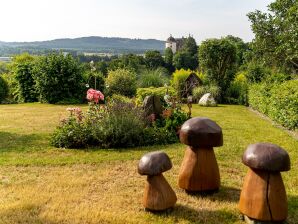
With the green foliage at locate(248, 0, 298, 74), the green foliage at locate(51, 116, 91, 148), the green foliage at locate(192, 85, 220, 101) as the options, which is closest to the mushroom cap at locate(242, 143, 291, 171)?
the green foliage at locate(51, 116, 91, 148)

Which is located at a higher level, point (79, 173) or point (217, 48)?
point (217, 48)

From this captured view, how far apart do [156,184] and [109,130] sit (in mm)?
3544

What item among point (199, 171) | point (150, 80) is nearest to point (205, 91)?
point (150, 80)

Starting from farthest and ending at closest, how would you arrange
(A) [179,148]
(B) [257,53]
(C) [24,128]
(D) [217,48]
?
1. (D) [217,48]
2. (B) [257,53]
3. (C) [24,128]
4. (A) [179,148]

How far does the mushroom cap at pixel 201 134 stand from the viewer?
472cm

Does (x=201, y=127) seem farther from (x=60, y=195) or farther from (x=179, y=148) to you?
(x=179, y=148)

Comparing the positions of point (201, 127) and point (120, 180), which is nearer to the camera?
point (201, 127)

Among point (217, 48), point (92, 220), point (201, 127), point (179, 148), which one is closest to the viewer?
point (92, 220)

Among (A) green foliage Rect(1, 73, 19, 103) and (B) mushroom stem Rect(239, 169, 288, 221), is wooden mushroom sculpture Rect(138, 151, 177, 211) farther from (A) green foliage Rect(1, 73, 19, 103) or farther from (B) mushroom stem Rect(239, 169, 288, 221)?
(A) green foliage Rect(1, 73, 19, 103)

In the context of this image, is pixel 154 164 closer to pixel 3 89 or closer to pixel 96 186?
pixel 96 186

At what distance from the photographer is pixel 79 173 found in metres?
5.91

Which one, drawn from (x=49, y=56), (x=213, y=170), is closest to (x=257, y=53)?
(x=49, y=56)

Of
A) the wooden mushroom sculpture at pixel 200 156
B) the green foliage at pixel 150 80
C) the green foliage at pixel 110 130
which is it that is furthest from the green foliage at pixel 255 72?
the wooden mushroom sculpture at pixel 200 156

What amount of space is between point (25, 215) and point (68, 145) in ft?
11.9
